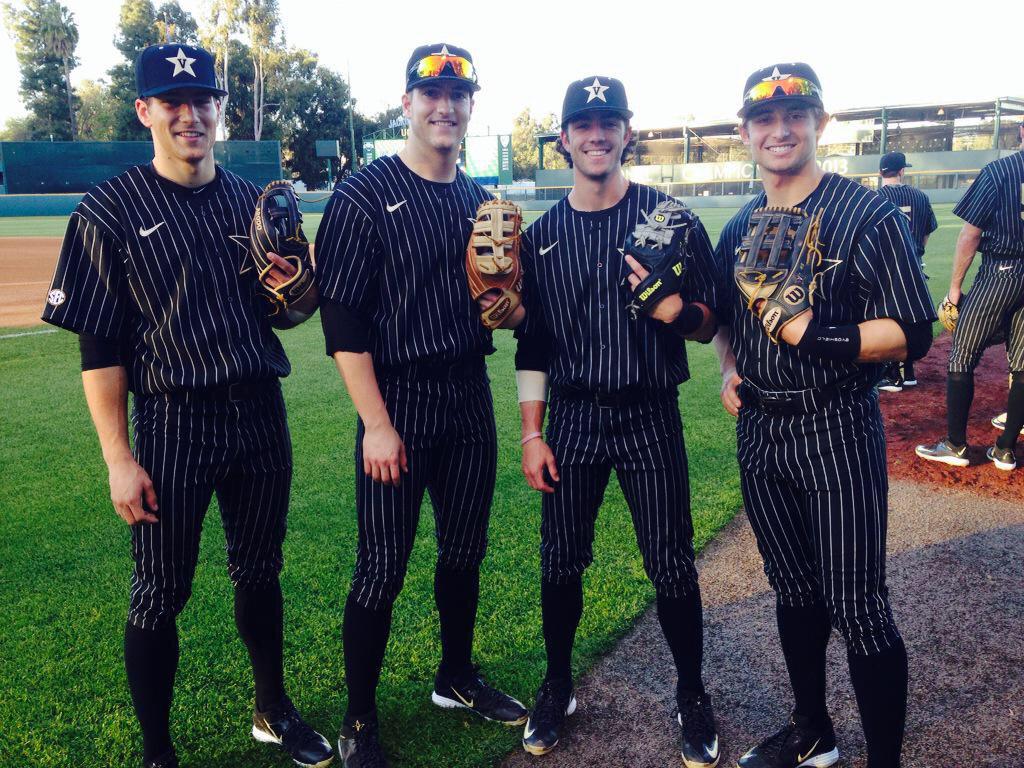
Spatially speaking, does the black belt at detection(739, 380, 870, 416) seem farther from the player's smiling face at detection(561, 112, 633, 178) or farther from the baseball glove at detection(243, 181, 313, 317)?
the baseball glove at detection(243, 181, 313, 317)

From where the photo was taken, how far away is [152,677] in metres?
2.49

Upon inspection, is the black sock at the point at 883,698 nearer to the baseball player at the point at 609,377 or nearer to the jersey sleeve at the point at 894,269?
the baseball player at the point at 609,377

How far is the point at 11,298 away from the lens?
14.4 m

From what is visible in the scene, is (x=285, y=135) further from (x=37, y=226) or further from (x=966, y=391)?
(x=966, y=391)

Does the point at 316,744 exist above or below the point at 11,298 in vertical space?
below

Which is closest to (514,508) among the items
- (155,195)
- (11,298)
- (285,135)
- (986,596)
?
(986,596)

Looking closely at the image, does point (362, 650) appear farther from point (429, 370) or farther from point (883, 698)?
point (883, 698)

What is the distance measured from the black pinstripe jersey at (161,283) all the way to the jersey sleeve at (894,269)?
1.91 meters

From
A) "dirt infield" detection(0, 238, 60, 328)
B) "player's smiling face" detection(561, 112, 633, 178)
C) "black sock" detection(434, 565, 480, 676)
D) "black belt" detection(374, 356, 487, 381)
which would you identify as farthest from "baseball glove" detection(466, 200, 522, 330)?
"dirt infield" detection(0, 238, 60, 328)

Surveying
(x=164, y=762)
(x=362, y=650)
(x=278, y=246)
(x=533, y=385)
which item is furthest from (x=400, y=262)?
(x=164, y=762)

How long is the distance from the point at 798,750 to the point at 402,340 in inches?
74.5

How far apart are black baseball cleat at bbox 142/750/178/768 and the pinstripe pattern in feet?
2.59

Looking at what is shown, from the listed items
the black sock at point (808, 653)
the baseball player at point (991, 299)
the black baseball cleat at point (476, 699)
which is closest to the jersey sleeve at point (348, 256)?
the black baseball cleat at point (476, 699)

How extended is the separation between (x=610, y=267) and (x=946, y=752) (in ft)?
6.48
